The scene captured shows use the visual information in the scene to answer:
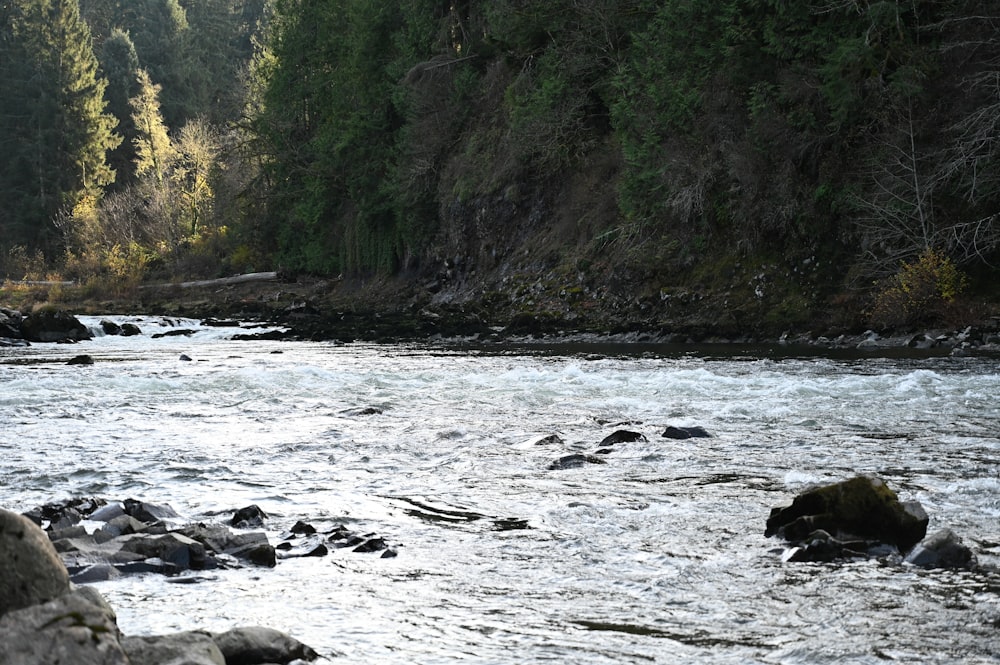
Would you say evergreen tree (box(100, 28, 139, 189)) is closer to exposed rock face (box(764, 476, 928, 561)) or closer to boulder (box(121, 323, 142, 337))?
boulder (box(121, 323, 142, 337))

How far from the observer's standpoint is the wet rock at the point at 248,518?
316 inches

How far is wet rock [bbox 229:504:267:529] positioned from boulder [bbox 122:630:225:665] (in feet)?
10.8

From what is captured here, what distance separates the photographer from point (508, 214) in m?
41.1

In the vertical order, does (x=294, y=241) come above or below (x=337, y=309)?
above

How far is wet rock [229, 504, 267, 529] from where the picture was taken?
8.02 m

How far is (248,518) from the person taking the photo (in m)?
8.08

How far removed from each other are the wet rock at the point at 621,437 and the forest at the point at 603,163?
Answer: 566 inches

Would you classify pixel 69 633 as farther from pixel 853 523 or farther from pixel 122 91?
pixel 122 91

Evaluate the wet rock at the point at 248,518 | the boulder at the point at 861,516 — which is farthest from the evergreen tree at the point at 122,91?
the boulder at the point at 861,516

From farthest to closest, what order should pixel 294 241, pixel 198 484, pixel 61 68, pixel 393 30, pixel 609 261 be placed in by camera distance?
pixel 61 68, pixel 294 241, pixel 393 30, pixel 609 261, pixel 198 484

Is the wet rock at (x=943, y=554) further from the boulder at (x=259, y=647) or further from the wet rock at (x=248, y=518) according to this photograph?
the wet rock at (x=248, y=518)

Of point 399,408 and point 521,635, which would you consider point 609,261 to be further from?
point 521,635

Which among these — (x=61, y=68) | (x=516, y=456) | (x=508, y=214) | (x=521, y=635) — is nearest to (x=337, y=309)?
(x=508, y=214)

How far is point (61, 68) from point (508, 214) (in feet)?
176
